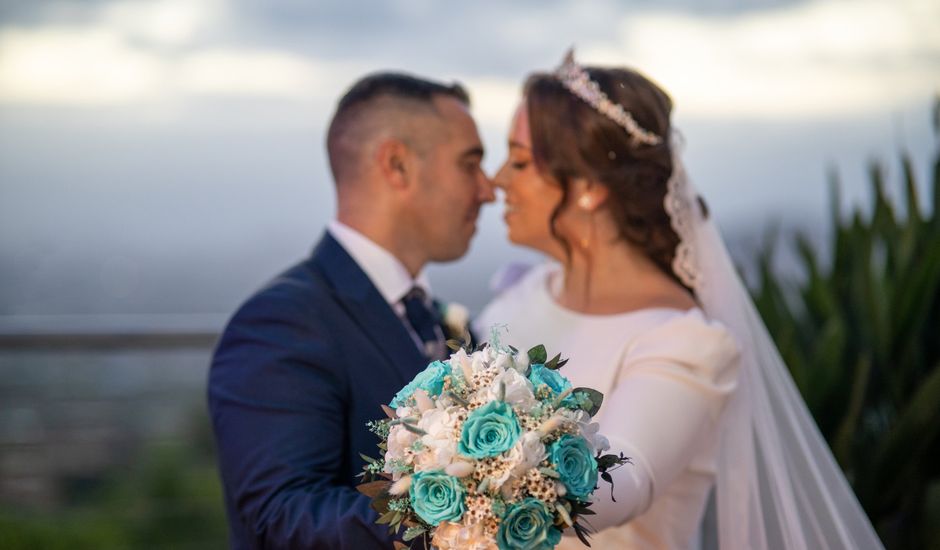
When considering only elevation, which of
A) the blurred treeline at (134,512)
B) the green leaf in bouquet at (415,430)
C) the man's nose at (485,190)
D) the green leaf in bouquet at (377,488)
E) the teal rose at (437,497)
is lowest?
the blurred treeline at (134,512)

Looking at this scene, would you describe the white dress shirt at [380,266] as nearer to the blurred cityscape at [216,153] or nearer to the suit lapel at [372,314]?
the suit lapel at [372,314]

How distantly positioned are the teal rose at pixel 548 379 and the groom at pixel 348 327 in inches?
23.4

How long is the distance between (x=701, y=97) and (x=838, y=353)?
5.82 ft

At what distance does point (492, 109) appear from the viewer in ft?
13.2

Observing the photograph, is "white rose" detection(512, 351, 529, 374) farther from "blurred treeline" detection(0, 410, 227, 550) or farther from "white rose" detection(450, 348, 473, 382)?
"blurred treeline" detection(0, 410, 227, 550)

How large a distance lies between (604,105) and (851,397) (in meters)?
1.96

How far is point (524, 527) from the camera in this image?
1405 millimetres

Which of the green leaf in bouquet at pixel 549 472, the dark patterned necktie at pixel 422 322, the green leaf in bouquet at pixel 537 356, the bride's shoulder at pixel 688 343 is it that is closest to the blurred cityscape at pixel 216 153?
the dark patterned necktie at pixel 422 322

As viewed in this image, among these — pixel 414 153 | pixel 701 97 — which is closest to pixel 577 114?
pixel 414 153

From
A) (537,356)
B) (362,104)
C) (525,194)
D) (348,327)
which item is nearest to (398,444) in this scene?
(537,356)

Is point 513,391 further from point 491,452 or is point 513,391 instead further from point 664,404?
point 664,404

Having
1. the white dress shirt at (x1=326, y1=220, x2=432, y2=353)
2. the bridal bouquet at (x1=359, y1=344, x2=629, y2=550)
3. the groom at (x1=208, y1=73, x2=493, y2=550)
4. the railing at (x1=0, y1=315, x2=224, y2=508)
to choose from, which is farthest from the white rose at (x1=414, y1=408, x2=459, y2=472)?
the railing at (x1=0, y1=315, x2=224, y2=508)

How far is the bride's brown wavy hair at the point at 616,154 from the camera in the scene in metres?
2.50

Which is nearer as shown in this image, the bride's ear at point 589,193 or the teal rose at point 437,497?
the teal rose at point 437,497
